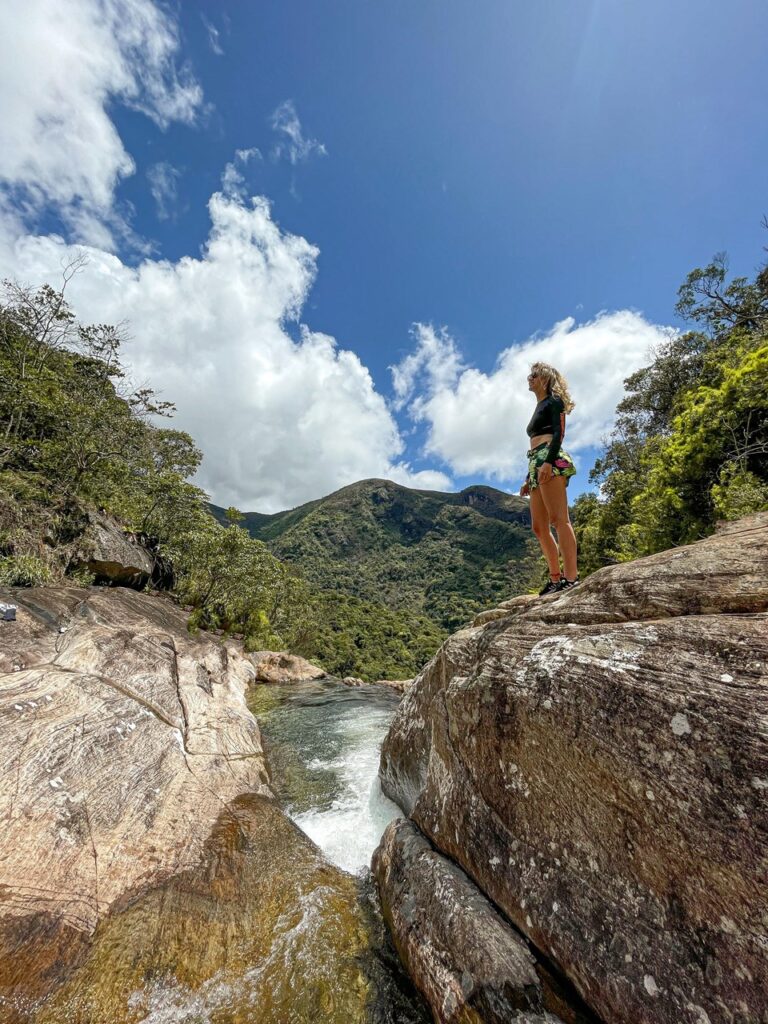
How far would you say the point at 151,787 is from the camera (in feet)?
20.3

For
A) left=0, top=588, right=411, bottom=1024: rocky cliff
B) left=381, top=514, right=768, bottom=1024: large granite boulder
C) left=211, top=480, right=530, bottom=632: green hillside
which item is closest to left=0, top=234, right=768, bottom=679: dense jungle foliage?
left=0, top=588, right=411, bottom=1024: rocky cliff

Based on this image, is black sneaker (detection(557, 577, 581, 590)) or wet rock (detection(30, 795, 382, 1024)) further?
black sneaker (detection(557, 577, 581, 590))

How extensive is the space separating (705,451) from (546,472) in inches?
562

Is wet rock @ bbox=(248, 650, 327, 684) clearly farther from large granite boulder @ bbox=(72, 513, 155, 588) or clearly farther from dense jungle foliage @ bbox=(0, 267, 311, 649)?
large granite boulder @ bbox=(72, 513, 155, 588)

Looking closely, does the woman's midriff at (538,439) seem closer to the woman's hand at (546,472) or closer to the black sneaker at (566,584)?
the woman's hand at (546,472)

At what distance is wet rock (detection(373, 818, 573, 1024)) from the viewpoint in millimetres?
3306

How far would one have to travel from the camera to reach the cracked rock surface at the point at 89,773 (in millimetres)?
4238

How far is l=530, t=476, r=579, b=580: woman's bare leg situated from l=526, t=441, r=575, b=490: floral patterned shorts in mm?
125

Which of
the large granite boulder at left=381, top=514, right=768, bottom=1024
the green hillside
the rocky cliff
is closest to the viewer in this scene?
the large granite boulder at left=381, top=514, right=768, bottom=1024

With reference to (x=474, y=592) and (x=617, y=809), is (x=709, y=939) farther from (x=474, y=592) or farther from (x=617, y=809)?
(x=474, y=592)

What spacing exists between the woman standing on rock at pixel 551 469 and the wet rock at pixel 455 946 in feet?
13.7

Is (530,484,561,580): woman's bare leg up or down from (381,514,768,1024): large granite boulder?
up

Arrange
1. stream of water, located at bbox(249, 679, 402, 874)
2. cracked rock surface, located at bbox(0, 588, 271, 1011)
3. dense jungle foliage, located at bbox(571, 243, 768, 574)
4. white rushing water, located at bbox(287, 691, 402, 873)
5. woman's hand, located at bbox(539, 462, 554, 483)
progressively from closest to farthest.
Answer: cracked rock surface, located at bbox(0, 588, 271, 1011), woman's hand, located at bbox(539, 462, 554, 483), white rushing water, located at bbox(287, 691, 402, 873), stream of water, located at bbox(249, 679, 402, 874), dense jungle foliage, located at bbox(571, 243, 768, 574)

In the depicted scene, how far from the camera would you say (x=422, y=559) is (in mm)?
160875
